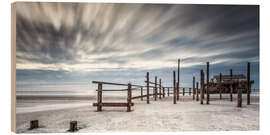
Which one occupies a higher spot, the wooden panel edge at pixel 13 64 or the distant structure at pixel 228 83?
the wooden panel edge at pixel 13 64

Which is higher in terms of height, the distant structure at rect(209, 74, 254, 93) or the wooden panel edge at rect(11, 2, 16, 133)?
the wooden panel edge at rect(11, 2, 16, 133)

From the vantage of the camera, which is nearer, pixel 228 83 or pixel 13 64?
pixel 13 64

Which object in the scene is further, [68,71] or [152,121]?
[68,71]

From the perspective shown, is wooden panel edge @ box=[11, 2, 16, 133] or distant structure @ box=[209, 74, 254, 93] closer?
wooden panel edge @ box=[11, 2, 16, 133]

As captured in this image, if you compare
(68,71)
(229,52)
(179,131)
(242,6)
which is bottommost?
(179,131)

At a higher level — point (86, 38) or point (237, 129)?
point (86, 38)

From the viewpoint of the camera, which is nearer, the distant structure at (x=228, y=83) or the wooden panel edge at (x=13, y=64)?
the wooden panel edge at (x=13, y=64)

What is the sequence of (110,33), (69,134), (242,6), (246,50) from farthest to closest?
(110,33) → (246,50) → (242,6) → (69,134)

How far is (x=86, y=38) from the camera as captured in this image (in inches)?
278

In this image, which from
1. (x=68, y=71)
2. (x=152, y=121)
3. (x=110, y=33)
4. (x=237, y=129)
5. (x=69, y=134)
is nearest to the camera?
(x=69, y=134)

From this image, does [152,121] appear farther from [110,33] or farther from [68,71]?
[68,71]

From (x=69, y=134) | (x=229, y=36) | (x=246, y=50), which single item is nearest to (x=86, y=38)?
(x=69, y=134)

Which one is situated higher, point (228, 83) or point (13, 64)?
point (13, 64)

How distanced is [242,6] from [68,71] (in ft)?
28.6
